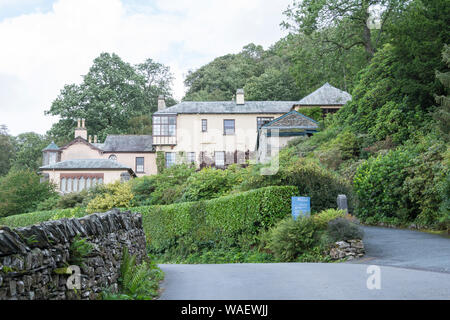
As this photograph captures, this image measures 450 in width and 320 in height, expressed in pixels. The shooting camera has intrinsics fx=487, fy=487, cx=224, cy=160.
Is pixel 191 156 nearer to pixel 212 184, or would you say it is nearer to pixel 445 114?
pixel 212 184

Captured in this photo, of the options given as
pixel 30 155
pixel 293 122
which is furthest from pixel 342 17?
pixel 30 155

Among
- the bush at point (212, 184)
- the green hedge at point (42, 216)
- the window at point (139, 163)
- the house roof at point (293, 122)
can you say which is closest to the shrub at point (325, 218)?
the bush at point (212, 184)

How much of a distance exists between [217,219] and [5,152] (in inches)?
2550

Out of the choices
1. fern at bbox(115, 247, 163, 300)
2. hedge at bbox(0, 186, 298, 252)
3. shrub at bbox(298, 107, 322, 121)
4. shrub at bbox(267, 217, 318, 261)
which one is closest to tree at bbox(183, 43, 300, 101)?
shrub at bbox(298, 107, 322, 121)

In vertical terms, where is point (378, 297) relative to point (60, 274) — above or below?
below

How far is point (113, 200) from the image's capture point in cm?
3095

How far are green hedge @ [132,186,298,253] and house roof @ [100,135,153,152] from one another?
30.1 m

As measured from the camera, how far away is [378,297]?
7.08m

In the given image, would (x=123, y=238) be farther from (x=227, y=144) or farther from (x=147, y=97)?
(x=147, y=97)

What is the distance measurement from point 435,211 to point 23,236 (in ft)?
58.1

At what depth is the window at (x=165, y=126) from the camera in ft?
171

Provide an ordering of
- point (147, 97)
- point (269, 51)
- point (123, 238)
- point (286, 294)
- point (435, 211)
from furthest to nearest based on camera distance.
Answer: point (269, 51) → point (147, 97) → point (435, 211) → point (123, 238) → point (286, 294)

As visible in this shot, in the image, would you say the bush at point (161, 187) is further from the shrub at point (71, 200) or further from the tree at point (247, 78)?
the tree at point (247, 78)

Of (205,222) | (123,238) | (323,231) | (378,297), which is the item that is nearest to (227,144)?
→ (205,222)
